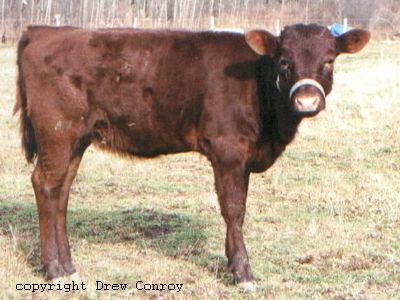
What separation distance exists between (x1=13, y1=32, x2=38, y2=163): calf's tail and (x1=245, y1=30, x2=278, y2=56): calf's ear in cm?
178

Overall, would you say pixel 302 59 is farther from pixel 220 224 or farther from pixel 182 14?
pixel 182 14

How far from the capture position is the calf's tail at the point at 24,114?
271 inches

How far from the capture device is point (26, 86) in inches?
266

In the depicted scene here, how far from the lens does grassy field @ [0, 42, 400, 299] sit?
21.3 ft

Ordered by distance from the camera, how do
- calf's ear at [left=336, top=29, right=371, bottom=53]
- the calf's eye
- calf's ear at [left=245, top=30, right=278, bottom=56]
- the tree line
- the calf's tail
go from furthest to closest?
the tree line, the calf's tail, calf's ear at [left=336, top=29, right=371, bottom=53], calf's ear at [left=245, top=30, right=278, bottom=56], the calf's eye

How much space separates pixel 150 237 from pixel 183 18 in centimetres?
3361

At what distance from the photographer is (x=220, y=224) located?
8.29m

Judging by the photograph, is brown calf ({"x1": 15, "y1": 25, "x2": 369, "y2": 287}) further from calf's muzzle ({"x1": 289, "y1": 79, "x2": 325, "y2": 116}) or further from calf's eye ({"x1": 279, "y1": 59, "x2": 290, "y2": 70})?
calf's muzzle ({"x1": 289, "y1": 79, "x2": 325, "y2": 116})

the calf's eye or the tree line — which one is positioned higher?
the tree line

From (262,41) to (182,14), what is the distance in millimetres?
35043

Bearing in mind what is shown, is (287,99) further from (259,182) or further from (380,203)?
(259,182)

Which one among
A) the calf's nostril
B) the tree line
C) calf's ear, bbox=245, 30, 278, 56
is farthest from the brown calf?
the tree line

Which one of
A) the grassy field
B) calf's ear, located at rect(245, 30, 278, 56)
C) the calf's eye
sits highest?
calf's ear, located at rect(245, 30, 278, 56)

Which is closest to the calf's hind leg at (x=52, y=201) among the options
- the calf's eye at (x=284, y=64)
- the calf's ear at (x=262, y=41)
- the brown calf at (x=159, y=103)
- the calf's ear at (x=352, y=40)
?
the brown calf at (x=159, y=103)
